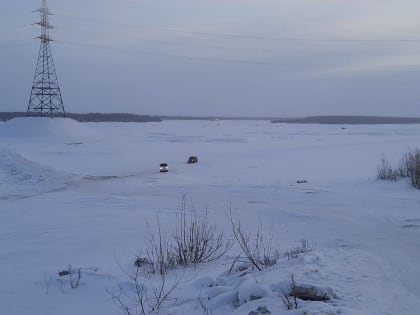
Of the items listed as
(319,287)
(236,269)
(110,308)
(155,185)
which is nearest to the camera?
(319,287)

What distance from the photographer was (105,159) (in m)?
35.0

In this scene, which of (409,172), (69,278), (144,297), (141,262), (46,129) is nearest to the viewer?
(144,297)

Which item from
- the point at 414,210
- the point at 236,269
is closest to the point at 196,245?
the point at 236,269

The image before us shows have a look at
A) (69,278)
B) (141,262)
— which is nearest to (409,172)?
(141,262)

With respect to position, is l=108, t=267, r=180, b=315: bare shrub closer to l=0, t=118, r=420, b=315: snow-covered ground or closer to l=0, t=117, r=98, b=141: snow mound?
l=0, t=118, r=420, b=315: snow-covered ground

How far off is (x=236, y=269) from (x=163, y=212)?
810cm

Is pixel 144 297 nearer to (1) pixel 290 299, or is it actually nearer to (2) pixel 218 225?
(1) pixel 290 299

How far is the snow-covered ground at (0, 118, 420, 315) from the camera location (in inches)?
208

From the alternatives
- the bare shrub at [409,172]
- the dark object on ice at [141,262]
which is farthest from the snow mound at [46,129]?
the dark object on ice at [141,262]

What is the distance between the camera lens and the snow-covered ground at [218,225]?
5.29 metres

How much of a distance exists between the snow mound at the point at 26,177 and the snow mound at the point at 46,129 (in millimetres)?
23058

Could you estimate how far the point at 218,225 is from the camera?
12281mm

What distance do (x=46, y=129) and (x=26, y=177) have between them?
31.8 metres

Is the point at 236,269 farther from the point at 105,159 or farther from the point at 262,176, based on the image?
the point at 105,159
